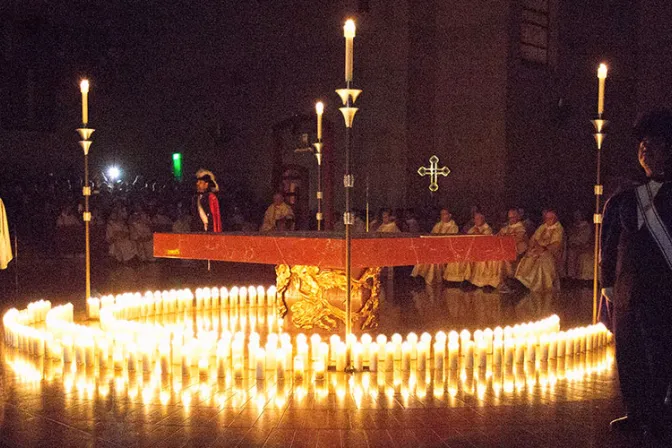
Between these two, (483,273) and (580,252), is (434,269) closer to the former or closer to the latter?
(483,273)

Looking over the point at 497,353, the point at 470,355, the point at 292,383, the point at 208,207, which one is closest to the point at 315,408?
the point at 292,383

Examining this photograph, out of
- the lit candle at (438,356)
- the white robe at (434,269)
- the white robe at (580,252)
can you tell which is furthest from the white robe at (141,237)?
the lit candle at (438,356)

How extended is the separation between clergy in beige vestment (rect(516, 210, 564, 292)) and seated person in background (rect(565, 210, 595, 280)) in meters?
1.42

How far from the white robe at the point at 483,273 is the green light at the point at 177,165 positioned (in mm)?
13967

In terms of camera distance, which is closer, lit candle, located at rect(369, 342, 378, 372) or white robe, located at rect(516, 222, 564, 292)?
lit candle, located at rect(369, 342, 378, 372)

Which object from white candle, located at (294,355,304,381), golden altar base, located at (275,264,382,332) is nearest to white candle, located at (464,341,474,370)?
white candle, located at (294,355,304,381)

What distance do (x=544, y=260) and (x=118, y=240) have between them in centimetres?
1018

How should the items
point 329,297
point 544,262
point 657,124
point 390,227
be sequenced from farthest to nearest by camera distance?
point 390,227, point 544,262, point 329,297, point 657,124

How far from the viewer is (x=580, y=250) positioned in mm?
14617

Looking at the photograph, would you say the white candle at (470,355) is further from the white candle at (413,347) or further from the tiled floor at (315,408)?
the white candle at (413,347)

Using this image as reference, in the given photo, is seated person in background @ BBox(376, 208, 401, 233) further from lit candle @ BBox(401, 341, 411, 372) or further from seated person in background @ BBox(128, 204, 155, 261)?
lit candle @ BBox(401, 341, 411, 372)

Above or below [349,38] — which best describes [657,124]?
below

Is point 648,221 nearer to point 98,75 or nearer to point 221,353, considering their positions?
point 221,353

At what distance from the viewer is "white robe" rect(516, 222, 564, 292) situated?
12.9 meters
